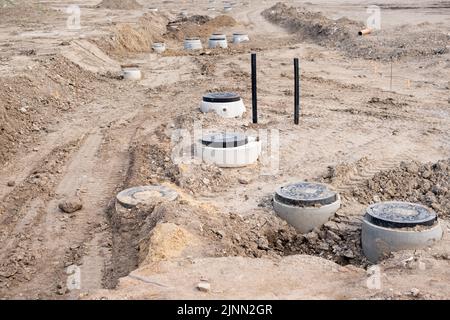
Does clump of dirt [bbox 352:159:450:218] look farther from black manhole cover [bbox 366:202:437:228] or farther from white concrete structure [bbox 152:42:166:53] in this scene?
white concrete structure [bbox 152:42:166:53]

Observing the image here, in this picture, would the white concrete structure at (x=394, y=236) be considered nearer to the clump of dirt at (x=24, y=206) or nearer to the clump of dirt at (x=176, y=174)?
the clump of dirt at (x=176, y=174)

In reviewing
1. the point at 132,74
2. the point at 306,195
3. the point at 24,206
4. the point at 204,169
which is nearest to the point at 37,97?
the point at 132,74

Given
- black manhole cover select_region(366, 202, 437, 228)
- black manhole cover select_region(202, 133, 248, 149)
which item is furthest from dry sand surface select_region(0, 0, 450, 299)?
black manhole cover select_region(202, 133, 248, 149)

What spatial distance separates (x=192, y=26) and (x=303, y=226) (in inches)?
1041

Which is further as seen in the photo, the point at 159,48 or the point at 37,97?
the point at 159,48

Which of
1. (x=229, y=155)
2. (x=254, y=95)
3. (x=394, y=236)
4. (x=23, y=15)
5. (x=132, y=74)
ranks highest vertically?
(x=23, y=15)

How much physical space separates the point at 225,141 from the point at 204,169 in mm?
701

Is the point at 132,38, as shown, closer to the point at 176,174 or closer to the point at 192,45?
the point at 192,45

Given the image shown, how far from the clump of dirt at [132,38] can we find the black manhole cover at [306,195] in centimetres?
1595

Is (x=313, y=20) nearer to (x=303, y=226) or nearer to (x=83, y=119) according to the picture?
(x=83, y=119)

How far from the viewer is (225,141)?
1010cm

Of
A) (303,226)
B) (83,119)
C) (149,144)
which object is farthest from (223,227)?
(83,119)

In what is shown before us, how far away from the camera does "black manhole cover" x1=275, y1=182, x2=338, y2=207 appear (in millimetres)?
8102

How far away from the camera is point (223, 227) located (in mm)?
Answer: 7621
